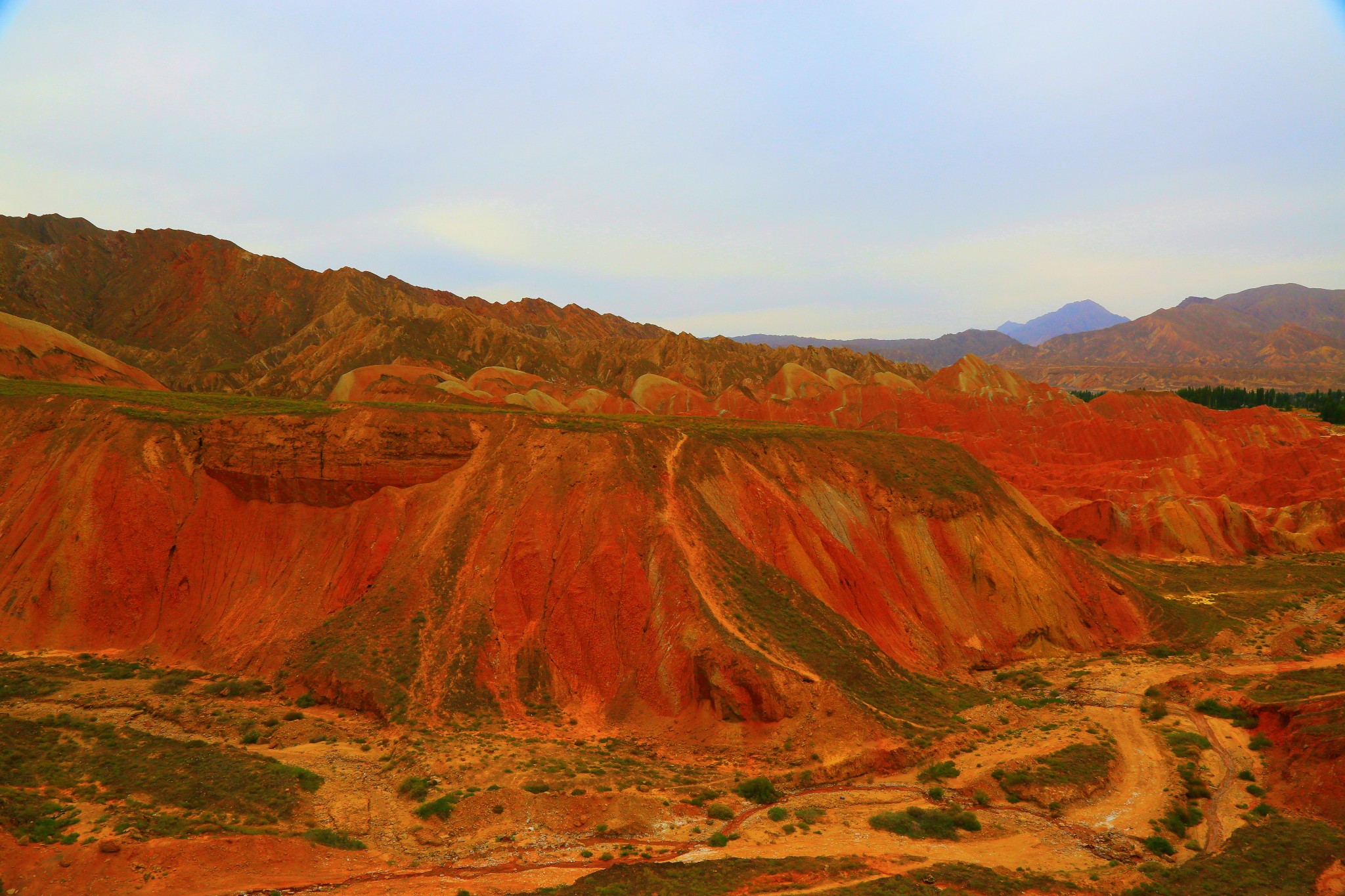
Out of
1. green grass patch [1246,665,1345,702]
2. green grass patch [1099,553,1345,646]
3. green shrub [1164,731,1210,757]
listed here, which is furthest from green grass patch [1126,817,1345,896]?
green grass patch [1099,553,1345,646]

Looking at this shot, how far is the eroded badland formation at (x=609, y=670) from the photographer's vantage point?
61.5 feet

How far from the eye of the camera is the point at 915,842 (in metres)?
19.9

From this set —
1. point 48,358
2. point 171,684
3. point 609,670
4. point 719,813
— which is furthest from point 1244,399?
point 48,358

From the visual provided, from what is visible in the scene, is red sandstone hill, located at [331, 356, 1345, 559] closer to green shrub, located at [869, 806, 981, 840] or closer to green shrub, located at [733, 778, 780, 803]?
green shrub, located at [869, 806, 981, 840]

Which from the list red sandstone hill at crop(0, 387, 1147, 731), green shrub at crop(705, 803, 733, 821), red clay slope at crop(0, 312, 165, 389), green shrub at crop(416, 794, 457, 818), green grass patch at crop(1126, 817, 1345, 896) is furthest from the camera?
red clay slope at crop(0, 312, 165, 389)

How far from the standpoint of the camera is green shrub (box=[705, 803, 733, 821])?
20.7 metres

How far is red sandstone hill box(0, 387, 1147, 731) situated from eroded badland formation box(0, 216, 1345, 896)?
0.14 metres

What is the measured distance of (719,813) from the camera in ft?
68.0

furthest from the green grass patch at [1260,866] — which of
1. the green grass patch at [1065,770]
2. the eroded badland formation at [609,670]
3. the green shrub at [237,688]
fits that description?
the green shrub at [237,688]

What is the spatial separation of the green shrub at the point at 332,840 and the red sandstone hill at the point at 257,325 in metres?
92.9

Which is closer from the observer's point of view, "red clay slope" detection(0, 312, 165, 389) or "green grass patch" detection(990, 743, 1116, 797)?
"green grass patch" detection(990, 743, 1116, 797)

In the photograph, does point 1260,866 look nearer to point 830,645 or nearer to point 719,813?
point 719,813

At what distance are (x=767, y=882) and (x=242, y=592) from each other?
83.6 ft

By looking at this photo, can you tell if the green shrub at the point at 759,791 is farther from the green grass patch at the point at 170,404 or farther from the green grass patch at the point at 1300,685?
the green grass patch at the point at 170,404
